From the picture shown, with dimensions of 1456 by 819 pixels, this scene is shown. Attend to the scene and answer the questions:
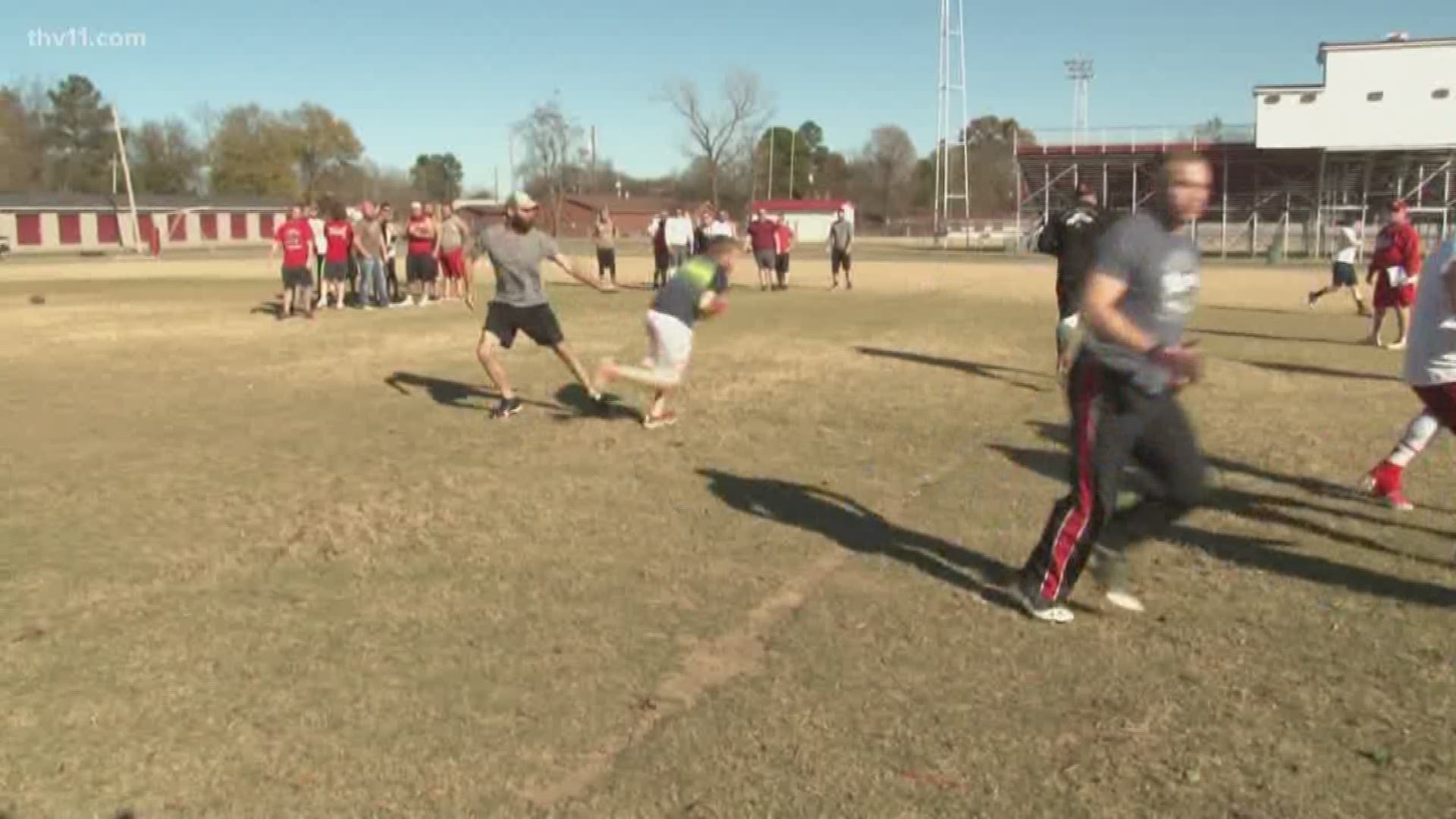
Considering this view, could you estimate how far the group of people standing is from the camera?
59.5 ft

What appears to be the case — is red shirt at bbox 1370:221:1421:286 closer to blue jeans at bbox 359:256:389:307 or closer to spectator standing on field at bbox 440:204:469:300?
spectator standing on field at bbox 440:204:469:300

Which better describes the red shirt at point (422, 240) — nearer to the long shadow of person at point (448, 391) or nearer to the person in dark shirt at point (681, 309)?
the long shadow of person at point (448, 391)

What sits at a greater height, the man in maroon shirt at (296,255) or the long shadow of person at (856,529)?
the man in maroon shirt at (296,255)

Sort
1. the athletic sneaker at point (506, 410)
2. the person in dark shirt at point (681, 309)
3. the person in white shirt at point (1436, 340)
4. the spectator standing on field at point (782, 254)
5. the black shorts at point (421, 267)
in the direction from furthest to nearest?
the spectator standing on field at point (782, 254) → the black shorts at point (421, 267) → the athletic sneaker at point (506, 410) → the person in dark shirt at point (681, 309) → the person in white shirt at point (1436, 340)

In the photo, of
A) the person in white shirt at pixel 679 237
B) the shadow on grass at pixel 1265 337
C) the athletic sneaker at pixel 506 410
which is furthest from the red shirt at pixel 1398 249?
the person in white shirt at pixel 679 237

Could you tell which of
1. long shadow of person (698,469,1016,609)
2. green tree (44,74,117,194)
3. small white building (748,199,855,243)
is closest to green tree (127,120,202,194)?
green tree (44,74,117,194)

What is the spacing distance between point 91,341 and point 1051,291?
18814 millimetres

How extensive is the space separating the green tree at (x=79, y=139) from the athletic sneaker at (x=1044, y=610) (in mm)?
115235

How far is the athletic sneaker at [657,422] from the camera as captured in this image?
9256mm

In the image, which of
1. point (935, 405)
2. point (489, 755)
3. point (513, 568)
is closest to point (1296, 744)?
point (489, 755)

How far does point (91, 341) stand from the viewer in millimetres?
15852

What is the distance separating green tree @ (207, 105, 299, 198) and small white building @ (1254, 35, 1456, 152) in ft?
296

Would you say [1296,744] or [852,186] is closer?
[1296,744]

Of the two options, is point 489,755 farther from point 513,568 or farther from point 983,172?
point 983,172
